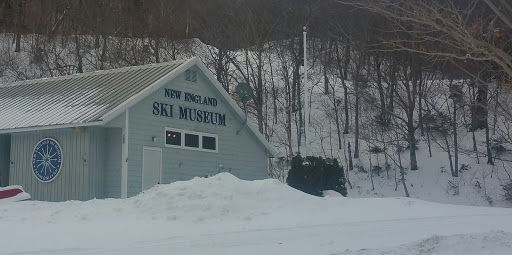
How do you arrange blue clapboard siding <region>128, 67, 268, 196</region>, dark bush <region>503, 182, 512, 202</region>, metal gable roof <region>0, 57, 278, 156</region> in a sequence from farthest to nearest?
dark bush <region>503, 182, 512, 202</region>, blue clapboard siding <region>128, 67, 268, 196</region>, metal gable roof <region>0, 57, 278, 156</region>

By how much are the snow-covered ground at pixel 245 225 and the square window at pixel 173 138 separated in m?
6.75

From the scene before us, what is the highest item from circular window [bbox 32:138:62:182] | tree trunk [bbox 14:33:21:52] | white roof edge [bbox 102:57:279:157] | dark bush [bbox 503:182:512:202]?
tree trunk [bbox 14:33:21:52]

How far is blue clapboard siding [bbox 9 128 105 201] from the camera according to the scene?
67.5 feet

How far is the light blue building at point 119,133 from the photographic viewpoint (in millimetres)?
20719

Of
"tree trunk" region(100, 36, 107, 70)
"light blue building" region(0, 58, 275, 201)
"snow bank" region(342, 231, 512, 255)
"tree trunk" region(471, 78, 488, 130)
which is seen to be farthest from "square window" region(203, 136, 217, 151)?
"tree trunk" region(100, 36, 107, 70)

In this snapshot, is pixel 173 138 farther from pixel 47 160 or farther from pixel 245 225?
pixel 245 225

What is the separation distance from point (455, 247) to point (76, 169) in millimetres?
13760

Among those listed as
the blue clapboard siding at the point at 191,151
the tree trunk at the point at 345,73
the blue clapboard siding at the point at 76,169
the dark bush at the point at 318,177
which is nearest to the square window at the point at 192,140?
the blue clapboard siding at the point at 191,151

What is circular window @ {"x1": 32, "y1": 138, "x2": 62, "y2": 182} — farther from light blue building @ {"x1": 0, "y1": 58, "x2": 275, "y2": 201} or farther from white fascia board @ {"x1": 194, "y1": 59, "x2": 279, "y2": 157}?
white fascia board @ {"x1": 194, "y1": 59, "x2": 279, "y2": 157}

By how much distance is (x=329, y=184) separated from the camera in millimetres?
21984

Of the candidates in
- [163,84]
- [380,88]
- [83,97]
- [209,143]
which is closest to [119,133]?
[163,84]

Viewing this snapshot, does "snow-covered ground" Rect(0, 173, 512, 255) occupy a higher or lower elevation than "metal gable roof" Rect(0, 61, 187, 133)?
lower

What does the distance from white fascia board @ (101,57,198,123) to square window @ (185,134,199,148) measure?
213cm

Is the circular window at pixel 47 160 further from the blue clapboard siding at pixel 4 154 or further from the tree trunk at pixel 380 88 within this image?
the tree trunk at pixel 380 88
